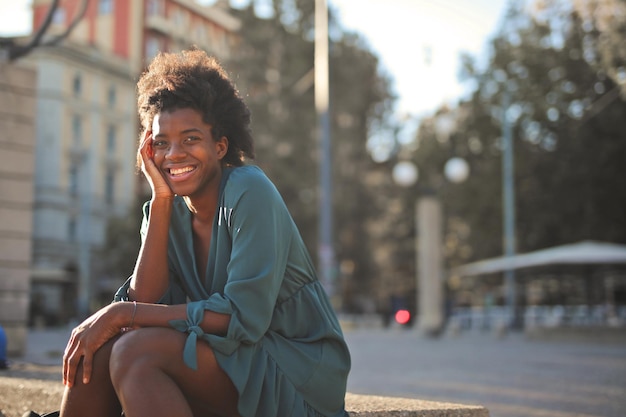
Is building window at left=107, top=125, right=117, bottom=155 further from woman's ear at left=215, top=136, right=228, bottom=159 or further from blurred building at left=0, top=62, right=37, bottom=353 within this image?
woman's ear at left=215, top=136, right=228, bottom=159

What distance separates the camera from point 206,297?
9.86 ft

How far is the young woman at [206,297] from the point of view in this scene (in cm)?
259

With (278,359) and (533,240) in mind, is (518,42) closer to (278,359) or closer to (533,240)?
(533,240)

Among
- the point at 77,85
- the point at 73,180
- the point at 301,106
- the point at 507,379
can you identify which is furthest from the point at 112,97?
the point at 507,379

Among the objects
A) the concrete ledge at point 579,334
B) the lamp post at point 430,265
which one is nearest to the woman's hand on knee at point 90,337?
the concrete ledge at point 579,334

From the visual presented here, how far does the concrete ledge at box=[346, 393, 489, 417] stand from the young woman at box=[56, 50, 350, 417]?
0.32m

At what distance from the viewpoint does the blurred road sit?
6.88 meters

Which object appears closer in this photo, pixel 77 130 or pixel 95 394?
pixel 95 394

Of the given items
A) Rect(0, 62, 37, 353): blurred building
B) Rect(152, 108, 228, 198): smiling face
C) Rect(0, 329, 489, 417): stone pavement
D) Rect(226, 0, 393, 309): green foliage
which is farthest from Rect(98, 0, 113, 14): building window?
Rect(152, 108, 228, 198): smiling face

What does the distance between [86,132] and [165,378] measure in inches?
1992

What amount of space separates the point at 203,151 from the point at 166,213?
0.85ft

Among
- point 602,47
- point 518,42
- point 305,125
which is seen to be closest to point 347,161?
point 305,125

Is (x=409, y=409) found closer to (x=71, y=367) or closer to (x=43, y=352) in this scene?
(x=71, y=367)

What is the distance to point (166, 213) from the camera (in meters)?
3.11
